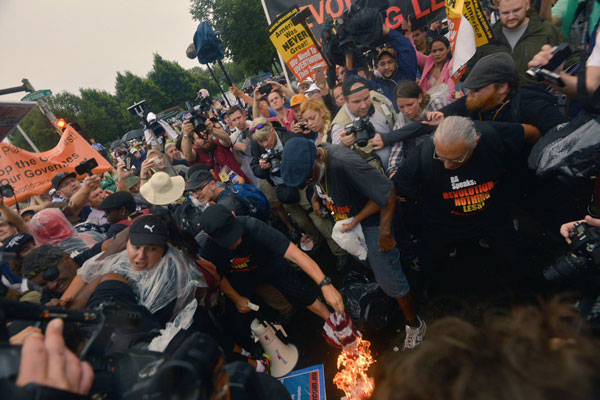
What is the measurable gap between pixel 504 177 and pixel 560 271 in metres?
1.18

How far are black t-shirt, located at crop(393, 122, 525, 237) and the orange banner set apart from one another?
6.38 m

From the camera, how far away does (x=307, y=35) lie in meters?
5.80

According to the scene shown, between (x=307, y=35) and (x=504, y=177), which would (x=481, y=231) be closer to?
(x=504, y=177)

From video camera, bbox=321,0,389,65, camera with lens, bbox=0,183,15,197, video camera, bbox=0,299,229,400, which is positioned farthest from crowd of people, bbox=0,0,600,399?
video camera, bbox=321,0,389,65

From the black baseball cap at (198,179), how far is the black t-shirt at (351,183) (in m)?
1.63

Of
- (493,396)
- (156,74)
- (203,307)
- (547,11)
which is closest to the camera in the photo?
(493,396)

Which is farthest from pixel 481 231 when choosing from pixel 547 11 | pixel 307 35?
pixel 307 35

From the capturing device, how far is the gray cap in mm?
2391

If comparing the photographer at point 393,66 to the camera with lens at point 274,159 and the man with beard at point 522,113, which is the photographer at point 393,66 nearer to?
the man with beard at point 522,113

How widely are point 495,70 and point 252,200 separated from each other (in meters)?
2.86

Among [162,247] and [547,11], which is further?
[547,11]

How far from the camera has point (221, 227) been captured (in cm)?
241

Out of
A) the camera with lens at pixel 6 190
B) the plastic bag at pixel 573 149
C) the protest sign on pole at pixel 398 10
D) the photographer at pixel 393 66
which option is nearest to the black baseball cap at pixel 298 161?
the plastic bag at pixel 573 149

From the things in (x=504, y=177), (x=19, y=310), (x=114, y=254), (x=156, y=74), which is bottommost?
(x=504, y=177)
